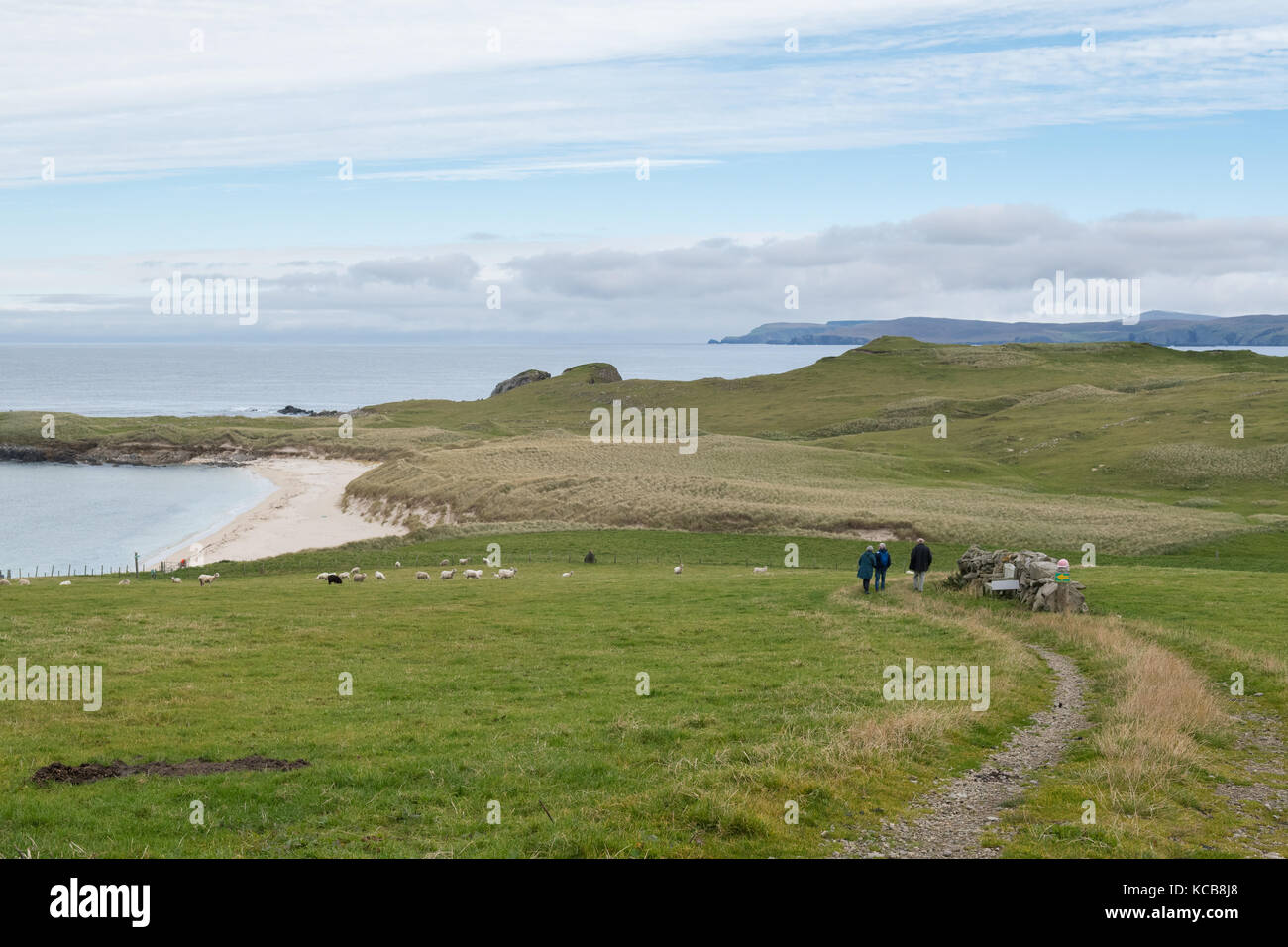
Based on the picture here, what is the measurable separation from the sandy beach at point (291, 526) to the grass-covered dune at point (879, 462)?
3.83 metres

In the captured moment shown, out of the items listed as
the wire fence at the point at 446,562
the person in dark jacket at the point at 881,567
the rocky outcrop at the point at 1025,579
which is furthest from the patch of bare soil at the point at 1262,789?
the wire fence at the point at 446,562

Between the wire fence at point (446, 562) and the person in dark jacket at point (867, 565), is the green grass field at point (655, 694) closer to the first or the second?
the wire fence at point (446, 562)

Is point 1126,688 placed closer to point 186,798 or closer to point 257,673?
point 186,798

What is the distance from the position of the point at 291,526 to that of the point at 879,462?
6338 centimetres

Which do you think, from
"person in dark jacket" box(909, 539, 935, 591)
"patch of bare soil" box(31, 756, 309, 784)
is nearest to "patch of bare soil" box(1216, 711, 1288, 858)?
"patch of bare soil" box(31, 756, 309, 784)

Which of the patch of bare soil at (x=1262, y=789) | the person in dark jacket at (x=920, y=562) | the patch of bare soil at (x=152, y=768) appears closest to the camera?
the patch of bare soil at (x=1262, y=789)

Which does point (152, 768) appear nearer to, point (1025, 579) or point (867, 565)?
point (867, 565)

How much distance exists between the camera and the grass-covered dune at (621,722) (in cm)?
1420

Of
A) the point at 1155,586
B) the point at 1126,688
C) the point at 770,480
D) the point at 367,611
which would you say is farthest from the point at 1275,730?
the point at 770,480

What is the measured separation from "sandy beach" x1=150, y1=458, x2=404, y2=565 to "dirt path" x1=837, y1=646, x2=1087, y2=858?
6226 centimetres

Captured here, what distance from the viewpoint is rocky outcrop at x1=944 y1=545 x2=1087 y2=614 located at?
35.5 m

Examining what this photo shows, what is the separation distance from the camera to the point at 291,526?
87.1 m

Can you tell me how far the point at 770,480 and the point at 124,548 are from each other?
59581 mm
